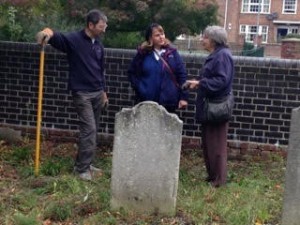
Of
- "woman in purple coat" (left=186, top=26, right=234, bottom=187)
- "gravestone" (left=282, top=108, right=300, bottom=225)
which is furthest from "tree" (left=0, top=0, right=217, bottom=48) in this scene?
"gravestone" (left=282, top=108, right=300, bottom=225)

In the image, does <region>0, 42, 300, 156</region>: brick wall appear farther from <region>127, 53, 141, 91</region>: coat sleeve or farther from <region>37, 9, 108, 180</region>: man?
<region>37, 9, 108, 180</region>: man

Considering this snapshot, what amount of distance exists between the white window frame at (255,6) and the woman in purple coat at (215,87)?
199ft

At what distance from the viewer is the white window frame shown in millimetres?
66125

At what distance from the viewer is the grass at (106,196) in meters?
5.86

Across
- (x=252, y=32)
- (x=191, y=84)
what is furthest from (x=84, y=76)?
(x=252, y=32)

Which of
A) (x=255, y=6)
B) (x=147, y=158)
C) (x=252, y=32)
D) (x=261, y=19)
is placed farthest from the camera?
(x=255, y=6)

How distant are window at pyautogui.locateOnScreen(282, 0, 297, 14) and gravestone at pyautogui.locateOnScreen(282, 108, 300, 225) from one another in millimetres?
61580

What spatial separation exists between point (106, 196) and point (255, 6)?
206ft

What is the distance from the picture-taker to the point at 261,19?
6638 centimetres

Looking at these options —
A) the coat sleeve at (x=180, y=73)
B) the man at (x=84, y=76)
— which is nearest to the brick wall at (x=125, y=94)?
the coat sleeve at (x=180, y=73)

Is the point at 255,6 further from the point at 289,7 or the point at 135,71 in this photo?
the point at 135,71

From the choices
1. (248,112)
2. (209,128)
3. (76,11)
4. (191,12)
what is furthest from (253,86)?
(191,12)

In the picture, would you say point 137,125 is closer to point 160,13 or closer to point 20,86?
→ point 20,86

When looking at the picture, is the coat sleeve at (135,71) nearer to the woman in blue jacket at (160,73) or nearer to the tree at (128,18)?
the woman in blue jacket at (160,73)
